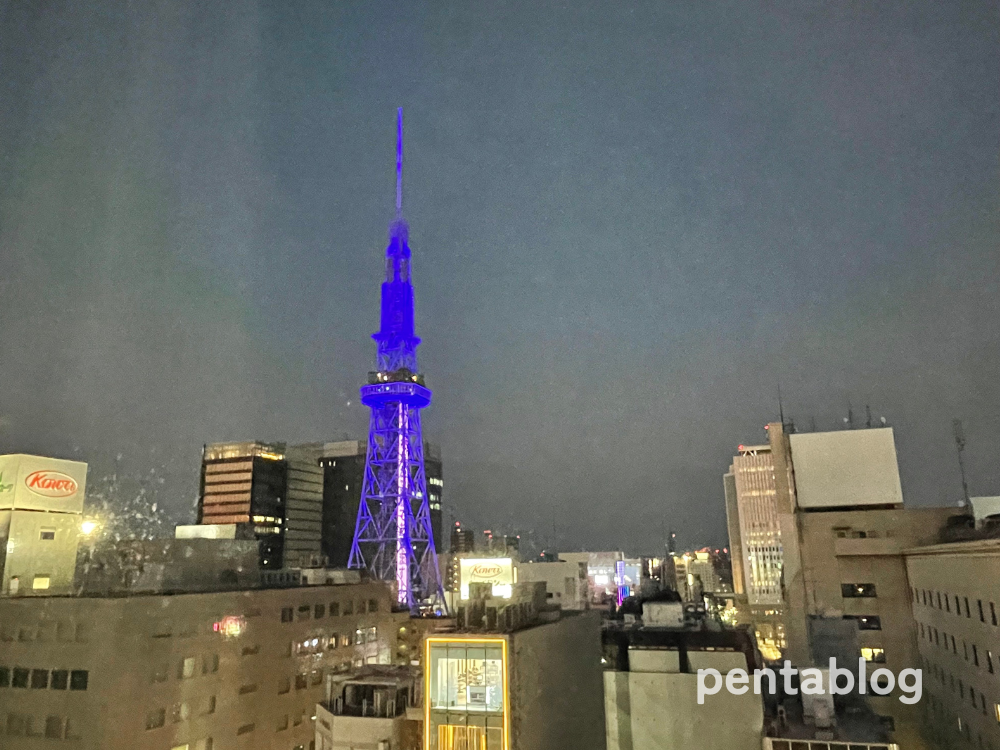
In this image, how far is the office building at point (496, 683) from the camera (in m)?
17.0

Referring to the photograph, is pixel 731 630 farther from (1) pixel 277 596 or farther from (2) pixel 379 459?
(2) pixel 379 459

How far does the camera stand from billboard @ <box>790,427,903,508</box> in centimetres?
3723

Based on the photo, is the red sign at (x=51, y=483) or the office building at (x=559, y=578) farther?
the office building at (x=559, y=578)

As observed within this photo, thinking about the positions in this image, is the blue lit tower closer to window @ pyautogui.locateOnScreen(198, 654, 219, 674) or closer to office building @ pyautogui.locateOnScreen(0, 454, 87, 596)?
office building @ pyautogui.locateOnScreen(0, 454, 87, 596)

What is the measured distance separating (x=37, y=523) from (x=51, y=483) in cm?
230

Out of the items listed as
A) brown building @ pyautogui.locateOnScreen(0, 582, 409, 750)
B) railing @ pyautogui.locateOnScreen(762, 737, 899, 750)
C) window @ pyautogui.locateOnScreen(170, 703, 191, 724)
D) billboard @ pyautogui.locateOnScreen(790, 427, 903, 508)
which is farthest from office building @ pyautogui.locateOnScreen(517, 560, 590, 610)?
railing @ pyautogui.locateOnScreen(762, 737, 899, 750)

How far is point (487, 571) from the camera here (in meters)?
60.7

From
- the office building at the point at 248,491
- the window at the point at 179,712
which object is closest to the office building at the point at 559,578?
the window at the point at 179,712

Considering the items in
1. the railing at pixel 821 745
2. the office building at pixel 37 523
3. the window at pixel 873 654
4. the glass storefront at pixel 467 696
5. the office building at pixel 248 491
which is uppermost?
the office building at pixel 248 491

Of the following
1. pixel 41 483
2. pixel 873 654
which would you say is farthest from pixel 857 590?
pixel 41 483

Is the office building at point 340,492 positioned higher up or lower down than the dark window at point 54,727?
higher up

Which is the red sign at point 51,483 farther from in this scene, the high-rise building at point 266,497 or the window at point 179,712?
the high-rise building at point 266,497

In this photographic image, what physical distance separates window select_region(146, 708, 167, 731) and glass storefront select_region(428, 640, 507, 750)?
16.3 meters

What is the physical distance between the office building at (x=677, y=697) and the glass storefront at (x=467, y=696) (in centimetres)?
715
